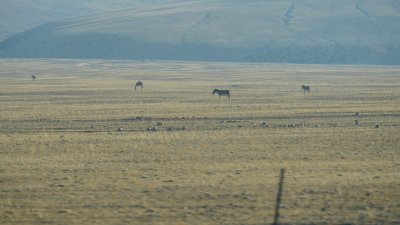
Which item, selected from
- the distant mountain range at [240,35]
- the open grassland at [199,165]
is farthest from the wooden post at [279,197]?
the distant mountain range at [240,35]

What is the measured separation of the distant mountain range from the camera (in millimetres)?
136875

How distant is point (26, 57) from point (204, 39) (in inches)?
1448

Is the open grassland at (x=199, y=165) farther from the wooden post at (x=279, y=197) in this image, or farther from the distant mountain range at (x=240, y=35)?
the distant mountain range at (x=240, y=35)

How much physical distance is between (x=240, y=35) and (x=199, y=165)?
423 feet

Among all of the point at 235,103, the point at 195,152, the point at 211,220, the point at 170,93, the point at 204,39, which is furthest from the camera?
the point at 204,39

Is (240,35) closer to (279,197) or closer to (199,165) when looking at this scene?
(199,165)

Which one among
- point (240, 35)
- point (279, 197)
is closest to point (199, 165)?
point (279, 197)

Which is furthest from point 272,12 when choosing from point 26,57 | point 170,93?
point 170,93

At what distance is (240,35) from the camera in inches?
5743

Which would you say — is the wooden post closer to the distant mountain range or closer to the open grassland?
the open grassland

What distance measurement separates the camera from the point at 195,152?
20.5 metres

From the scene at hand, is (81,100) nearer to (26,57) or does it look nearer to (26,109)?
(26,109)

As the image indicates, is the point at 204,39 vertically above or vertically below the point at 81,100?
above

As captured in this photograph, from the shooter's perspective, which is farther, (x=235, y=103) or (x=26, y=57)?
(x=26, y=57)
